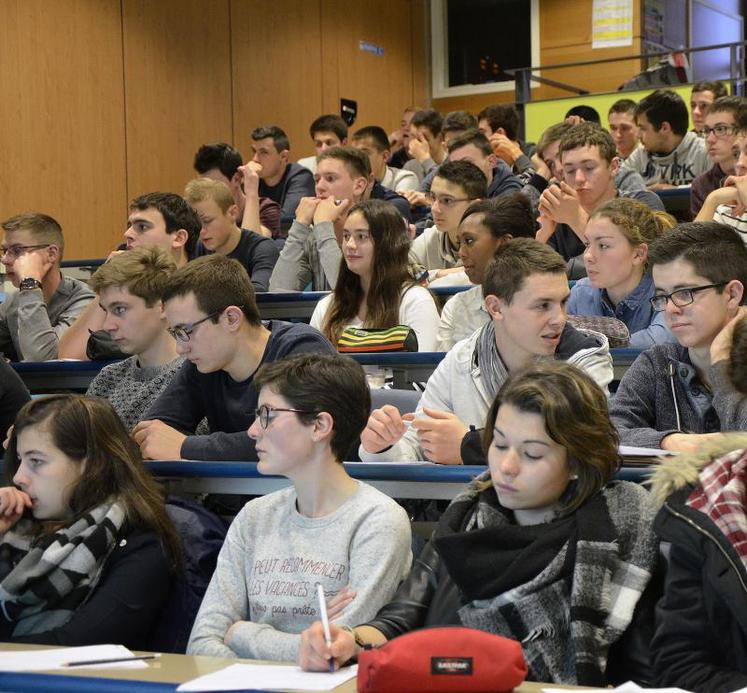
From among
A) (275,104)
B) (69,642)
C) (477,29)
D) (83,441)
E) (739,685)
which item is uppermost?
(477,29)

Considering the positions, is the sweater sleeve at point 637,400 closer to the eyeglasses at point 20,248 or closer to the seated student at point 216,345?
the seated student at point 216,345

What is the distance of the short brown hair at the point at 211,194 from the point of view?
524cm

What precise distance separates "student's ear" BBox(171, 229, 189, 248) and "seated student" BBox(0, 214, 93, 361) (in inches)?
15.4

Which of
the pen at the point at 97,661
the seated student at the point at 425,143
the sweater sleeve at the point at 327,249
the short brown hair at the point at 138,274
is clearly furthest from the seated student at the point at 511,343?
the seated student at the point at 425,143

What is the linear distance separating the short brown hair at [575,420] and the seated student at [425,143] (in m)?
5.92

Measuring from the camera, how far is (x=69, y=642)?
2195mm

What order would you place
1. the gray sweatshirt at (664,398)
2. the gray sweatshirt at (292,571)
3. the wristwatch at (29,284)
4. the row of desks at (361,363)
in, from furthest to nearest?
the wristwatch at (29,284)
the row of desks at (361,363)
the gray sweatshirt at (664,398)
the gray sweatshirt at (292,571)

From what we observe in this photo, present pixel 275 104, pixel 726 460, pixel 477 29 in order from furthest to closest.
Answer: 1. pixel 477 29
2. pixel 275 104
3. pixel 726 460

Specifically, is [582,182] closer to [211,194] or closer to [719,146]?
[719,146]

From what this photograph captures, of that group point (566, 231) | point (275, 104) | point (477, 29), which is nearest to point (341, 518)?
point (566, 231)

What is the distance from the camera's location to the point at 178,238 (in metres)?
4.56

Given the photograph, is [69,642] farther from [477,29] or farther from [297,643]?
[477,29]

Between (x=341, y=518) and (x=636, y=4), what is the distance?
30.2ft

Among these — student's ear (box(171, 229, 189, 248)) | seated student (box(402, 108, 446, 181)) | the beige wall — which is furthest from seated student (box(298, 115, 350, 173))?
student's ear (box(171, 229, 189, 248))
